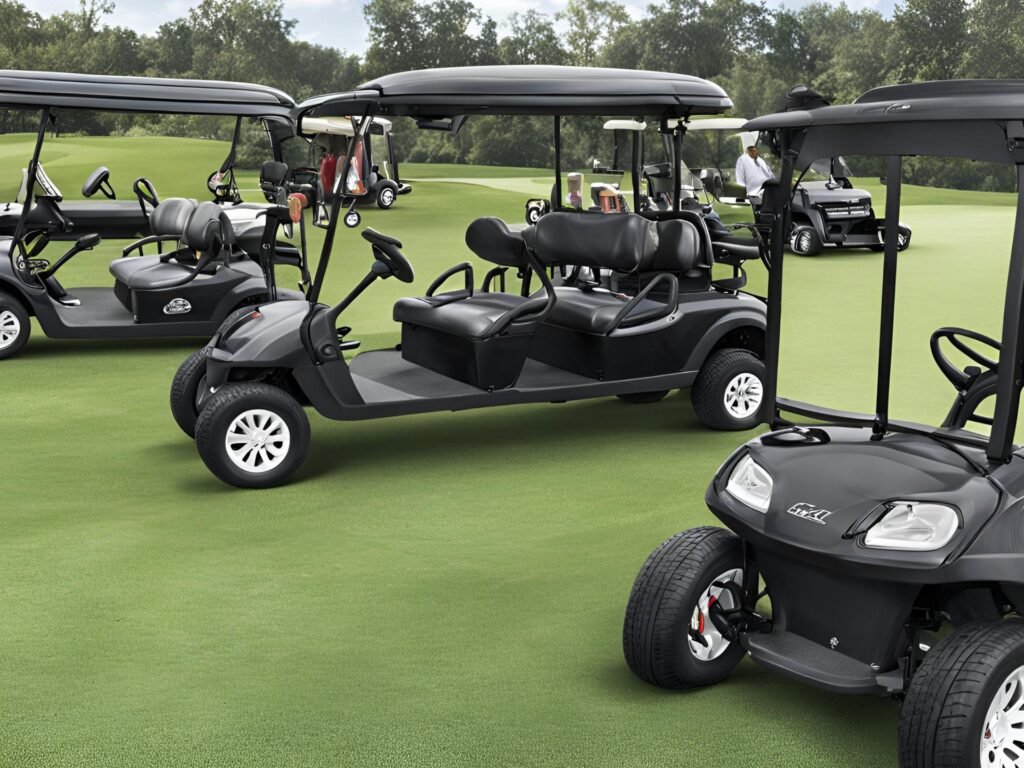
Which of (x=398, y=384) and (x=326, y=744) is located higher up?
(x=398, y=384)

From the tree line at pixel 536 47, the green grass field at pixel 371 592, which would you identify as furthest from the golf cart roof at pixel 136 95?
the tree line at pixel 536 47

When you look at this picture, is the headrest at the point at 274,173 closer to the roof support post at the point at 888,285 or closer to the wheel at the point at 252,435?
the wheel at the point at 252,435

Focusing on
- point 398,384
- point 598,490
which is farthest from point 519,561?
point 398,384

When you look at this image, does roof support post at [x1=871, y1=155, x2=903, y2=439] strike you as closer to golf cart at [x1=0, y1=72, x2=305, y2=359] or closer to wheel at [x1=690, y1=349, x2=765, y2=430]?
wheel at [x1=690, y1=349, x2=765, y2=430]

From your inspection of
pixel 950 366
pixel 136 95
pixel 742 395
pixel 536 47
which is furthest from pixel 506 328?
pixel 536 47

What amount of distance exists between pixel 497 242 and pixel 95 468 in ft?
8.04

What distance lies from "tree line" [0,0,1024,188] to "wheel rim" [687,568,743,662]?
4182cm

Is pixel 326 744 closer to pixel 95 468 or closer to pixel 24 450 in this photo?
pixel 95 468

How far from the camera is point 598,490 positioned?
5.63 meters

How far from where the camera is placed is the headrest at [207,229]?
898 centimetres

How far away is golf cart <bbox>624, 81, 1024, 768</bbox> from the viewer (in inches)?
112

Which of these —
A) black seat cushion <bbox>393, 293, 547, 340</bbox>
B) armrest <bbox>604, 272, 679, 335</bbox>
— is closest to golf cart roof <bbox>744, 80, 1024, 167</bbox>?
black seat cushion <bbox>393, 293, 547, 340</bbox>

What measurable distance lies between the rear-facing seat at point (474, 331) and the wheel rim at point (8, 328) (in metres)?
3.29

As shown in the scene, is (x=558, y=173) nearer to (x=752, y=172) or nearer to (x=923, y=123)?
(x=923, y=123)
